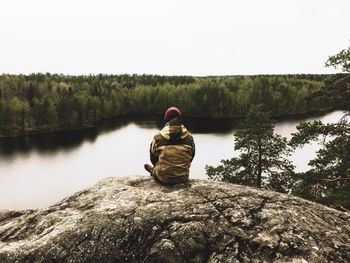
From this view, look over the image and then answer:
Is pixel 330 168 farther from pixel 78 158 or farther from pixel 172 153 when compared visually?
pixel 78 158

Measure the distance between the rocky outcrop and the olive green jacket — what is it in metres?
0.47

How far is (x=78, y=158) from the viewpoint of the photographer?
66062 mm

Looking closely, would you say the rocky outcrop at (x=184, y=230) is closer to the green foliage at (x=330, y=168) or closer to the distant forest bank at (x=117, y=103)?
the green foliage at (x=330, y=168)

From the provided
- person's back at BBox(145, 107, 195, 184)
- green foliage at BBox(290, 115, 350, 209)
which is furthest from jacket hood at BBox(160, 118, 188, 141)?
green foliage at BBox(290, 115, 350, 209)

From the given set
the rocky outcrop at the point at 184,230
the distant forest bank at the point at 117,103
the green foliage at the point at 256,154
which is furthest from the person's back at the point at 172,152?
the distant forest bank at the point at 117,103

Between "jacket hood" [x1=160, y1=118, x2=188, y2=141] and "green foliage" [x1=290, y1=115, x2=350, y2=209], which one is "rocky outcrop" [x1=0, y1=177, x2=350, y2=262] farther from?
"green foliage" [x1=290, y1=115, x2=350, y2=209]

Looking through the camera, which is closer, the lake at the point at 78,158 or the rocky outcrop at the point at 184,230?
the rocky outcrop at the point at 184,230

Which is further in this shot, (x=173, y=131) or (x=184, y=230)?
(x=173, y=131)

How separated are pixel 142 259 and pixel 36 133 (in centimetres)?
9505

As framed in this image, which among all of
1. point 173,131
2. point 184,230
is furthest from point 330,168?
point 184,230

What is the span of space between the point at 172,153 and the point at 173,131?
1.72ft

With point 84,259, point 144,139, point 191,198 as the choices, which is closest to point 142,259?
point 84,259

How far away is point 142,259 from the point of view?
19.8 feet

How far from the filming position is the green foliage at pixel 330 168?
523 inches
